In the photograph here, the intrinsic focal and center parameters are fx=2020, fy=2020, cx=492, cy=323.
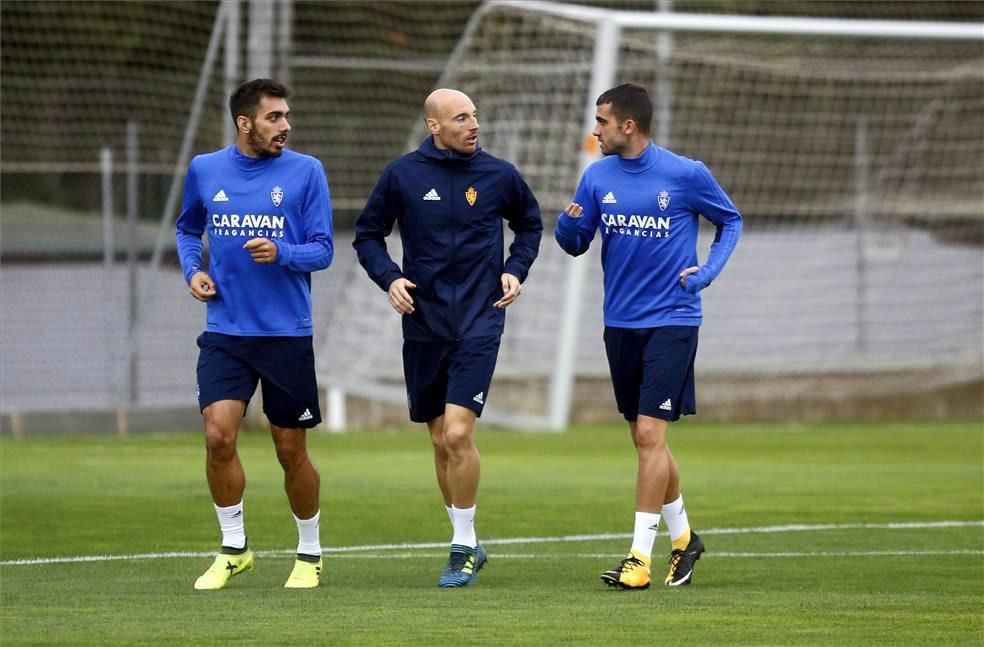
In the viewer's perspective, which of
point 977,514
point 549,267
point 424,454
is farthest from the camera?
point 549,267

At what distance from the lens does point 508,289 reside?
969 centimetres

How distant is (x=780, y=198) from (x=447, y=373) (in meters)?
14.2

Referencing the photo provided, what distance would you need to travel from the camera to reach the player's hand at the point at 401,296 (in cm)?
952

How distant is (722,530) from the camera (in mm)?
12188

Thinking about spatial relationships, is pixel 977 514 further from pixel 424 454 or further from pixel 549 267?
pixel 549 267

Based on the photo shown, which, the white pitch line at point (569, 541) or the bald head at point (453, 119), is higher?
the bald head at point (453, 119)

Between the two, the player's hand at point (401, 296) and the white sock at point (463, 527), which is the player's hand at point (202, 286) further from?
the white sock at point (463, 527)

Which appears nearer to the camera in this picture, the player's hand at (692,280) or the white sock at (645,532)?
the white sock at (645,532)

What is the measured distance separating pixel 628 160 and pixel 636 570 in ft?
6.69

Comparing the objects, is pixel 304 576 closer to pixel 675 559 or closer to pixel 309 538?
pixel 309 538

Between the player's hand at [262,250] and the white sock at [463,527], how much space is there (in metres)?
1.50

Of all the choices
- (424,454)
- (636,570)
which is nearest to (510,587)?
(636,570)

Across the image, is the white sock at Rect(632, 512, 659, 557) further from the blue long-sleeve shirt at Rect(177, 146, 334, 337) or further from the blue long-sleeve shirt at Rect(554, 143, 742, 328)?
the blue long-sleeve shirt at Rect(177, 146, 334, 337)

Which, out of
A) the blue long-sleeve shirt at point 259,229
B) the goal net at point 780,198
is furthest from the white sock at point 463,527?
the goal net at point 780,198
